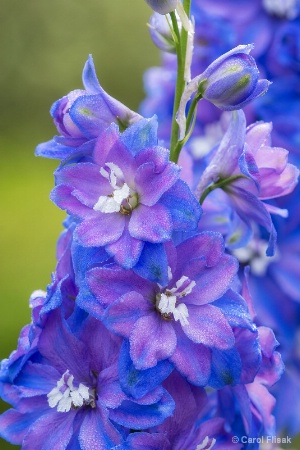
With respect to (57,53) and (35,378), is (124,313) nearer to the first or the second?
(35,378)

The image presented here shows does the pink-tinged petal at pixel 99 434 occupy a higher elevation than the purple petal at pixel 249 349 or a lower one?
lower

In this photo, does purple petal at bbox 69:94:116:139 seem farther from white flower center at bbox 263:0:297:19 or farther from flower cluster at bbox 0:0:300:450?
white flower center at bbox 263:0:297:19

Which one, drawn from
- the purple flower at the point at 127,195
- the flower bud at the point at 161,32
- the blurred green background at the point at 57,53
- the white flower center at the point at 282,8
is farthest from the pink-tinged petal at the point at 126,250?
the blurred green background at the point at 57,53

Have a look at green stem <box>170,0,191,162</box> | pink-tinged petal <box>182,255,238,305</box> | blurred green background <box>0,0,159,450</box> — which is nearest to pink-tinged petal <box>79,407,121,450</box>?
pink-tinged petal <box>182,255,238,305</box>

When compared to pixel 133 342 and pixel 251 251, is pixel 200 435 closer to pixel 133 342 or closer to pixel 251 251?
pixel 133 342

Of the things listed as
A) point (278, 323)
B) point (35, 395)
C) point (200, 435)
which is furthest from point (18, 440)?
point (278, 323)

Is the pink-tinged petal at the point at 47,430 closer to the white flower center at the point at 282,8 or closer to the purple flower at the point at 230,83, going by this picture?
the purple flower at the point at 230,83

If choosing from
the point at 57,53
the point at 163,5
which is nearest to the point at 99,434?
the point at 163,5
